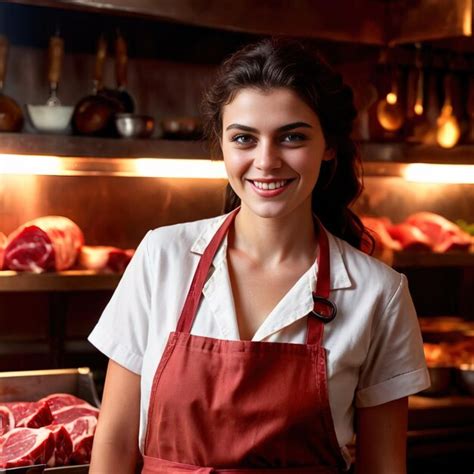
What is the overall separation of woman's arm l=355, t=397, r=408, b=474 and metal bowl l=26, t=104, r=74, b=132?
1689 mm

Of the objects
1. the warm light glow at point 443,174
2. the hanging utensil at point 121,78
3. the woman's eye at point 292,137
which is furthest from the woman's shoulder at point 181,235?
the warm light glow at point 443,174

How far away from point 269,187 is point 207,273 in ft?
0.84

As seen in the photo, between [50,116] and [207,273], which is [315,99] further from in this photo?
[50,116]

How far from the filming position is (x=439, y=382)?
3658mm

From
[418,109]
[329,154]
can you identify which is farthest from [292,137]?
[418,109]

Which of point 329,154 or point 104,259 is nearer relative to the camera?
point 329,154

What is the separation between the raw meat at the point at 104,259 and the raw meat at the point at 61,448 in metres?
1.01

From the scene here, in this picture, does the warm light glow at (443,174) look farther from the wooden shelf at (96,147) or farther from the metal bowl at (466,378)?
the wooden shelf at (96,147)

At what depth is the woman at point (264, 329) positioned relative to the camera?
76.2 inches

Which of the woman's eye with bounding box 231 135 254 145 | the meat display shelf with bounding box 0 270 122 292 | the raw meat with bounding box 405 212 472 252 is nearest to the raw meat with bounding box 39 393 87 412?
the meat display shelf with bounding box 0 270 122 292

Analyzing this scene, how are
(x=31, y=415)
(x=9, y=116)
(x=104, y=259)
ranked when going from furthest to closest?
1. (x=104, y=259)
2. (x=9, y=116)
3. (x=31, y=415)

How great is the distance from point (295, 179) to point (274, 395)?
1.46ft

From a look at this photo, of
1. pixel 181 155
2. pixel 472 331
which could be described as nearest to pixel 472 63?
pixel 472 331

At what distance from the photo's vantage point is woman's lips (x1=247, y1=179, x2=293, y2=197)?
1.92m
